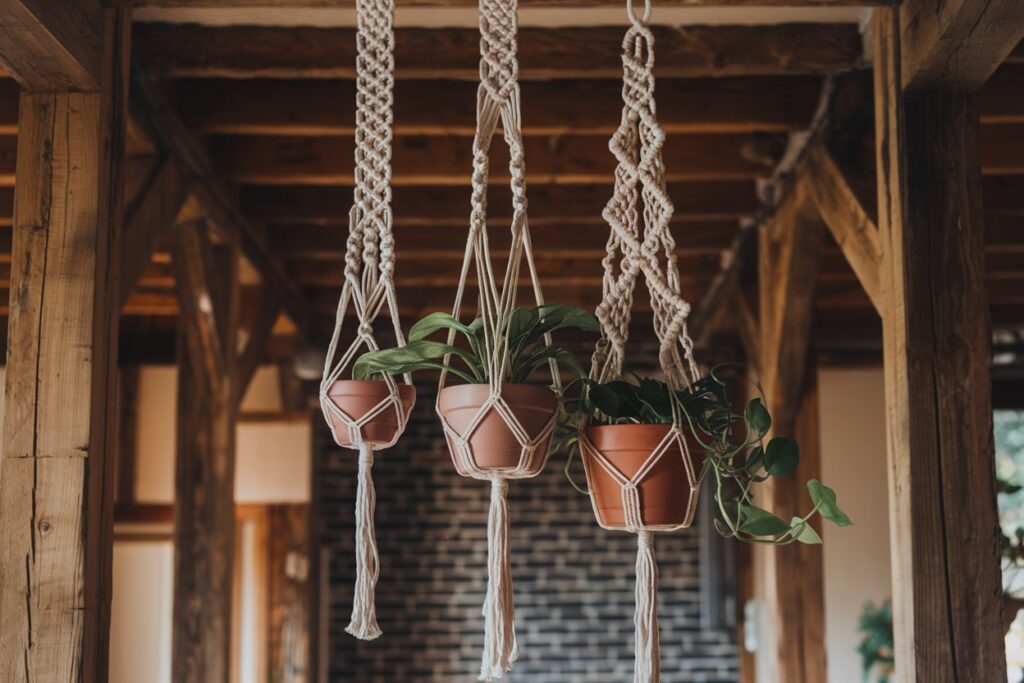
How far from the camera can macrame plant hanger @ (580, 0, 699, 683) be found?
5.27 ft

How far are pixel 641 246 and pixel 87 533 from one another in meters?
1.15

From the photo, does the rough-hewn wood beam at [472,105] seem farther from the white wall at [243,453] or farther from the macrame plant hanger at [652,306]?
the white wall at [243,453]

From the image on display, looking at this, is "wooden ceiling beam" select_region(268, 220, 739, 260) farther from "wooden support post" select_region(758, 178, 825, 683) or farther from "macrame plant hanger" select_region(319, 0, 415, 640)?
"macrame plant hanger" select_region(319, 0, 415, 640)

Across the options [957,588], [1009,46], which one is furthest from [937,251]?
[957,588]

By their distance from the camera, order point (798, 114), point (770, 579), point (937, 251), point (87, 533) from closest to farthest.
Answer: point (87, 533)
point (937, 251)
point (798, 114)
point (770, 579)

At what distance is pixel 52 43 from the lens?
2.01 m

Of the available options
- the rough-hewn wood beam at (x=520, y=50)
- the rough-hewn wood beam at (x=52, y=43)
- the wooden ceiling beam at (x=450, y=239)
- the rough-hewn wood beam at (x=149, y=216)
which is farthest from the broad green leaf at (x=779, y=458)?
the wooden ceiling beam at (x=450, y=239)

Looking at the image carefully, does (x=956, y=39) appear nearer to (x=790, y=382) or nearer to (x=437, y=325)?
(x=437, y=325)

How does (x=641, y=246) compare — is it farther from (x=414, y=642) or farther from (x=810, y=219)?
(x=414, y=642)

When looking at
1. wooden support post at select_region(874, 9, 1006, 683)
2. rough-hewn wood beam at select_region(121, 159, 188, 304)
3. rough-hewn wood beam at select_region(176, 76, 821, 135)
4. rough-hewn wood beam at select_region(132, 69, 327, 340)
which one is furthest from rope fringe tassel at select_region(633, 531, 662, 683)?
rough-hewn wood beam at select_region(176, 76, 821, 135)

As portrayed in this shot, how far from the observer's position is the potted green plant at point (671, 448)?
1613 millimetres

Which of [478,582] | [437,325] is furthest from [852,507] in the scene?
[437,325]

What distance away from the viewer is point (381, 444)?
183 centimetres

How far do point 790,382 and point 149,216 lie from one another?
2204 mm
